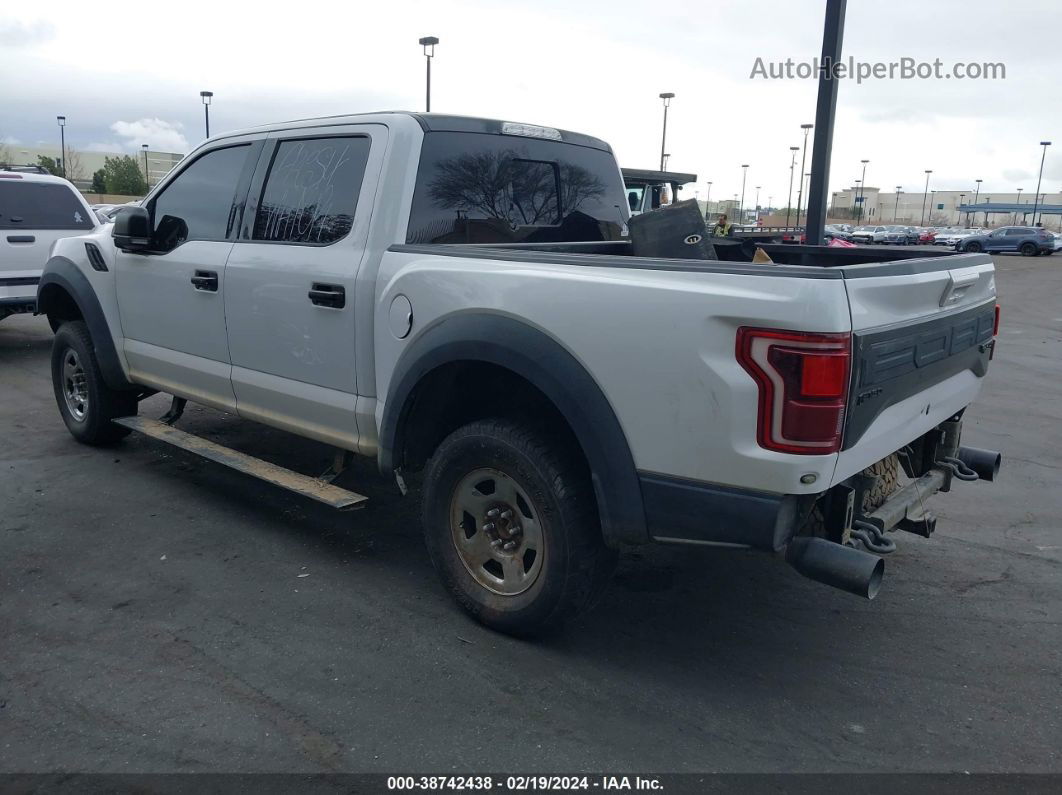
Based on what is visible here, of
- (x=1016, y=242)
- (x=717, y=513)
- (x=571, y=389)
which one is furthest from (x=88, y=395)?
(x=1016, y=242)

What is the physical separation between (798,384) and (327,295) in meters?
2.29

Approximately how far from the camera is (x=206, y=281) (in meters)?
4.87

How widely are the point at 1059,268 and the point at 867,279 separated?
33.8 metres

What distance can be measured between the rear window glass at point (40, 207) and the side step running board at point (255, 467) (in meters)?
5.53

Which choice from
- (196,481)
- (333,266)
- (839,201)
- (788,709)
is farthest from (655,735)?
(839,201)

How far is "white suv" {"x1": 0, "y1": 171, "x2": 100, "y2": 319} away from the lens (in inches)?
388

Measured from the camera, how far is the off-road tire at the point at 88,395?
5.98 meters

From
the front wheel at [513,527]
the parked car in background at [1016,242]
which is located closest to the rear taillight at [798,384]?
the front wheel at [513,527]

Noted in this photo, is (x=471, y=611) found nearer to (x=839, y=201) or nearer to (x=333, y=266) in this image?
(x=333, y=266)

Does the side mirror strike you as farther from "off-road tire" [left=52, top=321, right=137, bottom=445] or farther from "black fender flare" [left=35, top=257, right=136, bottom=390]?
"off-road tire" [left=52, top=321, right=137, bottom=445]

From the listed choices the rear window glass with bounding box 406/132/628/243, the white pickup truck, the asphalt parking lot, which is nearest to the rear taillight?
the white pickup truck

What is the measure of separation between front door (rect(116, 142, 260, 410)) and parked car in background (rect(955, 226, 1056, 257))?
4301cm

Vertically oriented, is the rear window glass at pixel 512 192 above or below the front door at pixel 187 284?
above

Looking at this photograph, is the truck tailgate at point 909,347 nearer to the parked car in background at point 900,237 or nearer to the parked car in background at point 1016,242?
the parked car in background at point 1016,242
